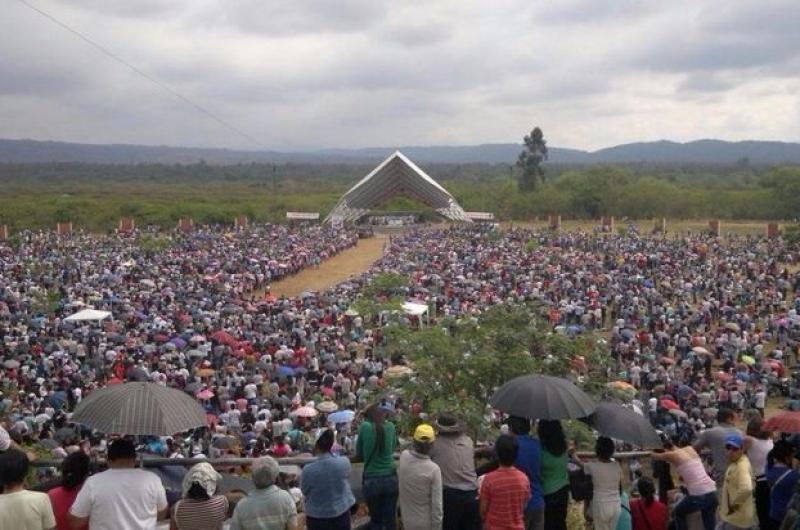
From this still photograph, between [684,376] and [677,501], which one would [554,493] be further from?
[684,376]

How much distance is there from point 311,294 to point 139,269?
7.78m

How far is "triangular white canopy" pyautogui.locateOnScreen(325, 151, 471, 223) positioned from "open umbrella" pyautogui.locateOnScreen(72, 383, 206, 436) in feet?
154

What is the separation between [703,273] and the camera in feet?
91.1

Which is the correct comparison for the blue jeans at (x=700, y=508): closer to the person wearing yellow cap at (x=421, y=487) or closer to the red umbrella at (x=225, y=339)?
the person wearing yellow cap at (x=421, y=487)

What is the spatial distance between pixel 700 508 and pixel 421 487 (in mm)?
1722

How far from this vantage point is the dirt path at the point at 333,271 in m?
30.4

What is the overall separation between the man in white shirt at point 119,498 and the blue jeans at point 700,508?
2934 millimetres

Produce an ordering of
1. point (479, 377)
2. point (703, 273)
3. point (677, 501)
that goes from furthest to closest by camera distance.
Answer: point (703, 273), point (479, 377), point (677, 501)

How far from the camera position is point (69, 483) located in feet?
13.1

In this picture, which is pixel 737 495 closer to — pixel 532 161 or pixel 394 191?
pixel 394 191

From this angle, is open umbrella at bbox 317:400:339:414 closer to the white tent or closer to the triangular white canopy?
the white tent

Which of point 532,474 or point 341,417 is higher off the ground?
point 532,474

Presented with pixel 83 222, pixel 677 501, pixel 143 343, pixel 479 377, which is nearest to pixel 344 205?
pixel 83 222

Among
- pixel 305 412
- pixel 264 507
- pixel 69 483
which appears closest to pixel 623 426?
pixel 264 507
